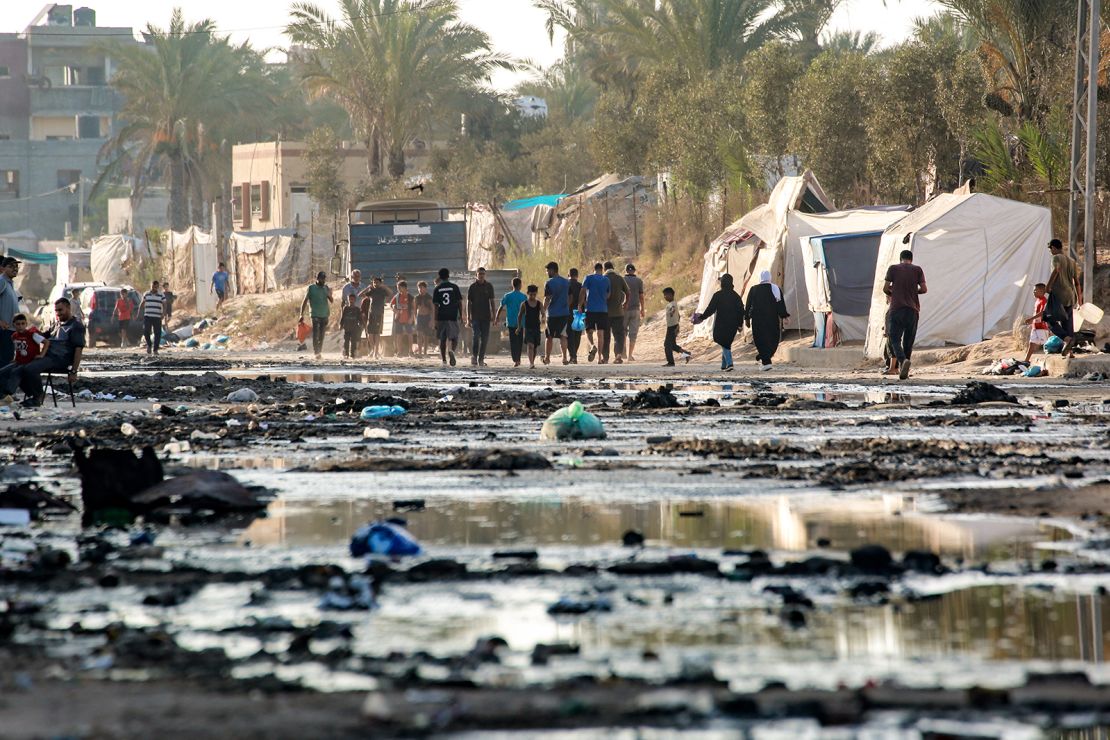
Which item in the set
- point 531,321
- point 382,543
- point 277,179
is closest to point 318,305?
point 531,321

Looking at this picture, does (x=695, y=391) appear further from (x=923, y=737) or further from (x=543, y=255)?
(x=543, y=255)

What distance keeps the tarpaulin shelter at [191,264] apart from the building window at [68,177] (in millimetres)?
41482

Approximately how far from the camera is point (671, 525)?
7285mm

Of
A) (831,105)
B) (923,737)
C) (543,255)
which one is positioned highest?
(831,105)

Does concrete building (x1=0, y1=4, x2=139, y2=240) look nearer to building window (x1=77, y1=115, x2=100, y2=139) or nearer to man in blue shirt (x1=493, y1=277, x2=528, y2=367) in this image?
building window (x1=77, y1=115, x2=100, y2=139)

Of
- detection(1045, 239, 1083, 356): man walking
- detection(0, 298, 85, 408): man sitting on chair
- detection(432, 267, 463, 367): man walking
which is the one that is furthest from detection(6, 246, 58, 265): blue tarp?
detection(0, 298, 85, 408): man sitting on chair

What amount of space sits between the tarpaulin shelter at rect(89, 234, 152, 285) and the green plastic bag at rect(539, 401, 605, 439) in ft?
190

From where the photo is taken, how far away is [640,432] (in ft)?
43.0

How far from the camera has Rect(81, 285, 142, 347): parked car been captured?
4478cm

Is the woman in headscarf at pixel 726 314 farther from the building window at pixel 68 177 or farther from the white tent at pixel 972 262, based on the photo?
the building window at pixel 68 177

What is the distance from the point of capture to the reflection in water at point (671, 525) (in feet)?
22.1

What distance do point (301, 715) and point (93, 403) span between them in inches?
564

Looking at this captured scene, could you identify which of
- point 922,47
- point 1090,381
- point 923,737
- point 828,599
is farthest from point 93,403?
point 922,47

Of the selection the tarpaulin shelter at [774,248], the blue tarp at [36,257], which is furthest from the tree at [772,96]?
the blue tarp at [36,257]
